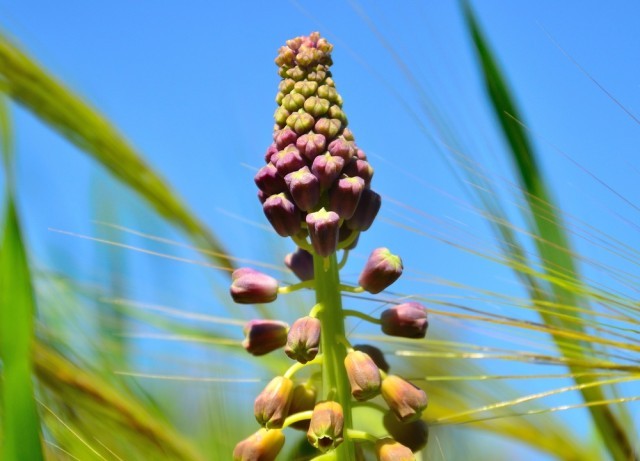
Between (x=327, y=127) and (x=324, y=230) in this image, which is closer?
(x=324, y=230)

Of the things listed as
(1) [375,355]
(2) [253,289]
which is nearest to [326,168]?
(2) [253,289]

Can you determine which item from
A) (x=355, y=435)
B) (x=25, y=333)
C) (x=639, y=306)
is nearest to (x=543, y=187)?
(x=639, y=306)

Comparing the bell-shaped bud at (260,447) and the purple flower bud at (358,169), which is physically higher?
the purple flower bud at (358,169)

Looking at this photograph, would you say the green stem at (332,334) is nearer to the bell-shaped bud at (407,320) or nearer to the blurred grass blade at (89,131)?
the bell-shaped bud at (407,320)

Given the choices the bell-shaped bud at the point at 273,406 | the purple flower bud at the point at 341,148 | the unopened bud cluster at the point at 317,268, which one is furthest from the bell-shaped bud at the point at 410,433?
the purple flower bud at the point at 341,148

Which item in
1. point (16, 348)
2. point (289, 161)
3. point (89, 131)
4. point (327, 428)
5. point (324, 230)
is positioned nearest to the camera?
point (16, 348)

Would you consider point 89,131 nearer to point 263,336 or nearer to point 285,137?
point 285,137
